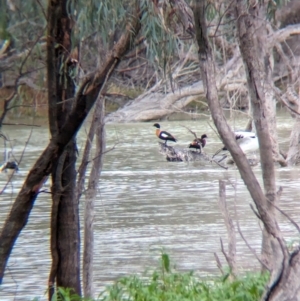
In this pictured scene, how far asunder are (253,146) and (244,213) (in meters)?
4.68

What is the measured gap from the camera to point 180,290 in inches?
196

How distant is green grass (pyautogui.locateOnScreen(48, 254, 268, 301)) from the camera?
4.66 meters

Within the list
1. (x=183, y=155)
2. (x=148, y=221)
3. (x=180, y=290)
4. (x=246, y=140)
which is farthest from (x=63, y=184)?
(x=183, y=155)

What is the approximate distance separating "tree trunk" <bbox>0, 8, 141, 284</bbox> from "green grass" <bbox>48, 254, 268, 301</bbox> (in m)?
0.46

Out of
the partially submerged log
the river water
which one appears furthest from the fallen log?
the river water

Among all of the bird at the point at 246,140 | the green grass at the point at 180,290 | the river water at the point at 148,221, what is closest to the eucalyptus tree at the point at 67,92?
the river water at the point at 148,221

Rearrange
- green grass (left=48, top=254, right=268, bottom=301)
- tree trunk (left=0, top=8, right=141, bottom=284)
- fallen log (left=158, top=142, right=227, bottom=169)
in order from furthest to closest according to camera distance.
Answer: fallen log (left=158, top=142, right=227, bottom=169)
tree trunk (left=0, top=8, right=141, bottom=284)
green grass (left=48, top=254, right=268, bottom=301)

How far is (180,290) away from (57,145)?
3.58 feet

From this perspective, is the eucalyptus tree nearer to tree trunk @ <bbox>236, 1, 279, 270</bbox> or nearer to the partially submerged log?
tree trunk @ <bbox>236, 1, 279, 270</bbox>

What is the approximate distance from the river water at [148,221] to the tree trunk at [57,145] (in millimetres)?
184

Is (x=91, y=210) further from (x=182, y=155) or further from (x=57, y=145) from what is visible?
(x=182, y=155)

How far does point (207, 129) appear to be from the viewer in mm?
21594

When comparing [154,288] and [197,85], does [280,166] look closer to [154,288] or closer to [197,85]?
[197,85]

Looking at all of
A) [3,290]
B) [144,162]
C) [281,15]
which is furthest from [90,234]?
[281,15]
